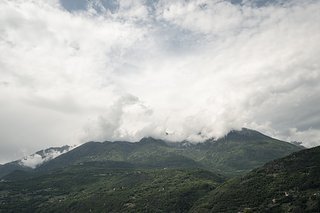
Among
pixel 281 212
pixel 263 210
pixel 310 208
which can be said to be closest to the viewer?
pixel 310 208

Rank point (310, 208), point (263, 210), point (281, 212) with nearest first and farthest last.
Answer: point (310, 208), point (281, 212), point (263, 210)

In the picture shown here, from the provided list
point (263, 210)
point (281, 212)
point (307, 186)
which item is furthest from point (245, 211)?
point (307, 186)

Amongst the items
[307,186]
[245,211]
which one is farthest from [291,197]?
[245,211]

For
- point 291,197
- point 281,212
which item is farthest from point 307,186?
point 281,212

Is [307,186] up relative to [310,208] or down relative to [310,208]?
up

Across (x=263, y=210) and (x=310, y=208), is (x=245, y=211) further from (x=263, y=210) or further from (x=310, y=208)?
(x=310, y=208)

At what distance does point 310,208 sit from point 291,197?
1077 inches

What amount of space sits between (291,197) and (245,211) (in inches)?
1050

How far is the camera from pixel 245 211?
19688 centimetres

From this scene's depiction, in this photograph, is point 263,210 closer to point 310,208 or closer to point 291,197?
point 291,197

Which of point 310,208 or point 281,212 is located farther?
point 281,212

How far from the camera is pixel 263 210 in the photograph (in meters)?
192

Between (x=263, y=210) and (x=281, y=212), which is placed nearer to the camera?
(x=281, y=212)

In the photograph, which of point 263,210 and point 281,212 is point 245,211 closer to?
point 263,210
